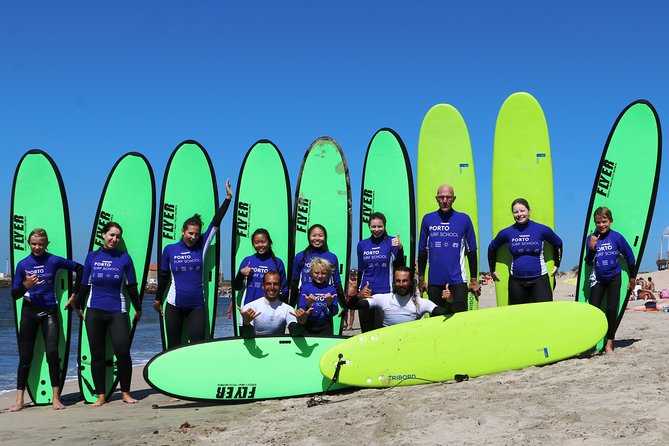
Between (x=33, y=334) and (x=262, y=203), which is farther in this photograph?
(x=262, y=203)

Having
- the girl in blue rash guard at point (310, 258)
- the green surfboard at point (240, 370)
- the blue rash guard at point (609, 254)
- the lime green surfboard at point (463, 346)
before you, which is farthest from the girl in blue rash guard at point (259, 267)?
the blue rash guard at point (609, 254)

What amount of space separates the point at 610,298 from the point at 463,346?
1348 millimetres

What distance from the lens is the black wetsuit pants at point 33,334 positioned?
4.76 meters

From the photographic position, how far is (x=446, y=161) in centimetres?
600

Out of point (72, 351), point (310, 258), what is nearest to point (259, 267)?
point (310, 258)

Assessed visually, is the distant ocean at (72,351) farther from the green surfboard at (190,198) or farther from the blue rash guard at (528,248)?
the blue rash guard at (528,248)

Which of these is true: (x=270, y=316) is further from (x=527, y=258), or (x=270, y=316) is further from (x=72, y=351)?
(x=72, y=351)

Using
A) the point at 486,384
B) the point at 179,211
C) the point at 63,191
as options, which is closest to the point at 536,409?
the point at 486,384

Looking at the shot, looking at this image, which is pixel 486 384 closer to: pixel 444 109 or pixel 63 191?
pixel 444 109

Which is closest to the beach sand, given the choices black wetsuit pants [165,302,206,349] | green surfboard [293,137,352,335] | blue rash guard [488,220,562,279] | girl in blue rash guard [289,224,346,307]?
black wetsuit pants [165,302,206,349]

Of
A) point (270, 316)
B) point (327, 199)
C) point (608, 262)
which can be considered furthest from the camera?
point (327, 199)

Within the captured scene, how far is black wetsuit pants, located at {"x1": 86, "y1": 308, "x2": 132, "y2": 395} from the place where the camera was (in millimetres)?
4652

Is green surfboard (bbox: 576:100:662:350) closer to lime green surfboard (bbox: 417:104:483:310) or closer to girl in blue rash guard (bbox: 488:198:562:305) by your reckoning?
girl in blue rash guard (bbox: 488:198:562:305)

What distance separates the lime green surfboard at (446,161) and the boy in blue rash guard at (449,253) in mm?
1080
